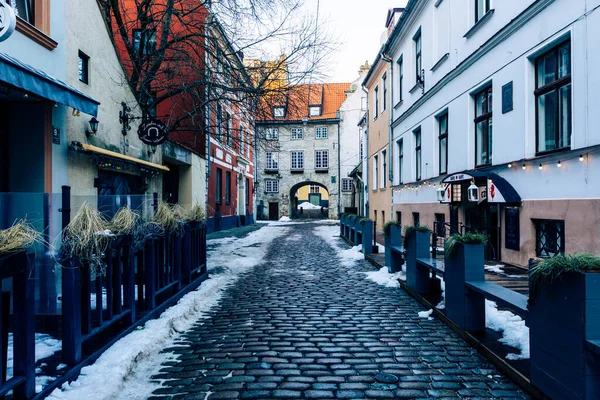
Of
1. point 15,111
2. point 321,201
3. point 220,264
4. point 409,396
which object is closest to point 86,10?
point 15,111

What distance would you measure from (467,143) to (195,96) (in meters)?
6.92

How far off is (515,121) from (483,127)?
1.76m

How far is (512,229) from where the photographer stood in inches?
333

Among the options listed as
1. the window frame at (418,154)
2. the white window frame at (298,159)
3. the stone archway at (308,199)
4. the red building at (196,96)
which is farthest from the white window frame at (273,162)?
the window frame at (418,154)

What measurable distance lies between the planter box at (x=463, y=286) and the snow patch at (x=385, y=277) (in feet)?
9.00

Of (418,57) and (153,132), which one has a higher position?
(418,57)

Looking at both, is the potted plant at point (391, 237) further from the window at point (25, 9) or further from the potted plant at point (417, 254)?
the window at point (25, 9)

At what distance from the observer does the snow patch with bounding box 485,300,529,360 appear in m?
3.88

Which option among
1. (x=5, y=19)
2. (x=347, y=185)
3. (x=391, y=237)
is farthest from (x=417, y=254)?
(x=347, y=185)

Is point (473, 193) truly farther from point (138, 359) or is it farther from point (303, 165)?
point (303, 165)

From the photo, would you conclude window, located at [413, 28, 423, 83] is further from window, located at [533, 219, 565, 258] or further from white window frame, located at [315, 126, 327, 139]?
white window frame, located at [315, 126, 327, 139]

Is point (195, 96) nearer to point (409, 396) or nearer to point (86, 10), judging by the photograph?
point (86, 10)

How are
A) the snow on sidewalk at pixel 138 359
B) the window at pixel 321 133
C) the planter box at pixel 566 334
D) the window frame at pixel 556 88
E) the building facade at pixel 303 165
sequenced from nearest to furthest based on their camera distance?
1. the planter box at pixel 566 334
2. the snow on sidewalk at pixel 138 359
3. the window frame at pixel 556 88
4. the building facade at pixel 303 165
5. the window at pixel 321 133

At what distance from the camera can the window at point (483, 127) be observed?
9750mm
